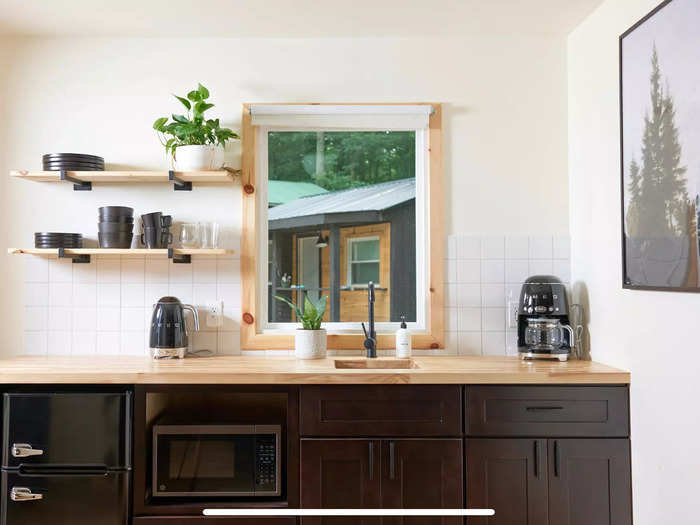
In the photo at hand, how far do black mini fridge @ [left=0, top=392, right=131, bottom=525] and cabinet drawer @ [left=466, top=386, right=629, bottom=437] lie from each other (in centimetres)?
140

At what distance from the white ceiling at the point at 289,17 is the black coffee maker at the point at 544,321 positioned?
4.05 ft

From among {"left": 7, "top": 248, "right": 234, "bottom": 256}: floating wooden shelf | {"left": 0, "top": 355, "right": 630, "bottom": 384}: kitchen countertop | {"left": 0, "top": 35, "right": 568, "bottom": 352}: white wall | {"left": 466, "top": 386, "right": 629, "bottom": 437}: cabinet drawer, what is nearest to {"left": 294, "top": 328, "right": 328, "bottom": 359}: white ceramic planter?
{"left": 0, "top": 355, "right": 630, "bottom": 384}: kitchen countertop

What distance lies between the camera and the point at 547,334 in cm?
265

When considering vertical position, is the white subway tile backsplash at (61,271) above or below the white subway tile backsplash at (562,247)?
below

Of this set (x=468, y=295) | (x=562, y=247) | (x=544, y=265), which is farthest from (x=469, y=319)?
(x=562, y=247)

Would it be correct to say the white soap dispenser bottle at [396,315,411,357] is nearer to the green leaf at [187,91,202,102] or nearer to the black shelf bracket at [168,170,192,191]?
the black shelf bracket at [168,170,192,191]

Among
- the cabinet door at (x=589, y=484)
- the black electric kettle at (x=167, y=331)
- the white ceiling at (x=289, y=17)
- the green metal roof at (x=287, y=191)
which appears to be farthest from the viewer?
the green metal roof at (x=287, y=191)

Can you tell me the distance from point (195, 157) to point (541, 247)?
69.2 inches

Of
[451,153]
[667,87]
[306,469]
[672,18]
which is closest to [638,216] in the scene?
[667,87]

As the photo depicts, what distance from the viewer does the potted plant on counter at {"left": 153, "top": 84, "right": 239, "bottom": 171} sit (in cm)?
274

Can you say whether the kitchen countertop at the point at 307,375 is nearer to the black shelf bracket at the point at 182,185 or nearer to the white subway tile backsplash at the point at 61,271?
the white subway tile backsplash at the point at 61,271

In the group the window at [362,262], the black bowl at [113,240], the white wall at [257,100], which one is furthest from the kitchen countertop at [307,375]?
the white wall at [257,100]

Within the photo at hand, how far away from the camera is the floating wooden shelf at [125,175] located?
2717 millimetres

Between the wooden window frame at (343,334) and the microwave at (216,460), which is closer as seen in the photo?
the microwave at (216,460)
